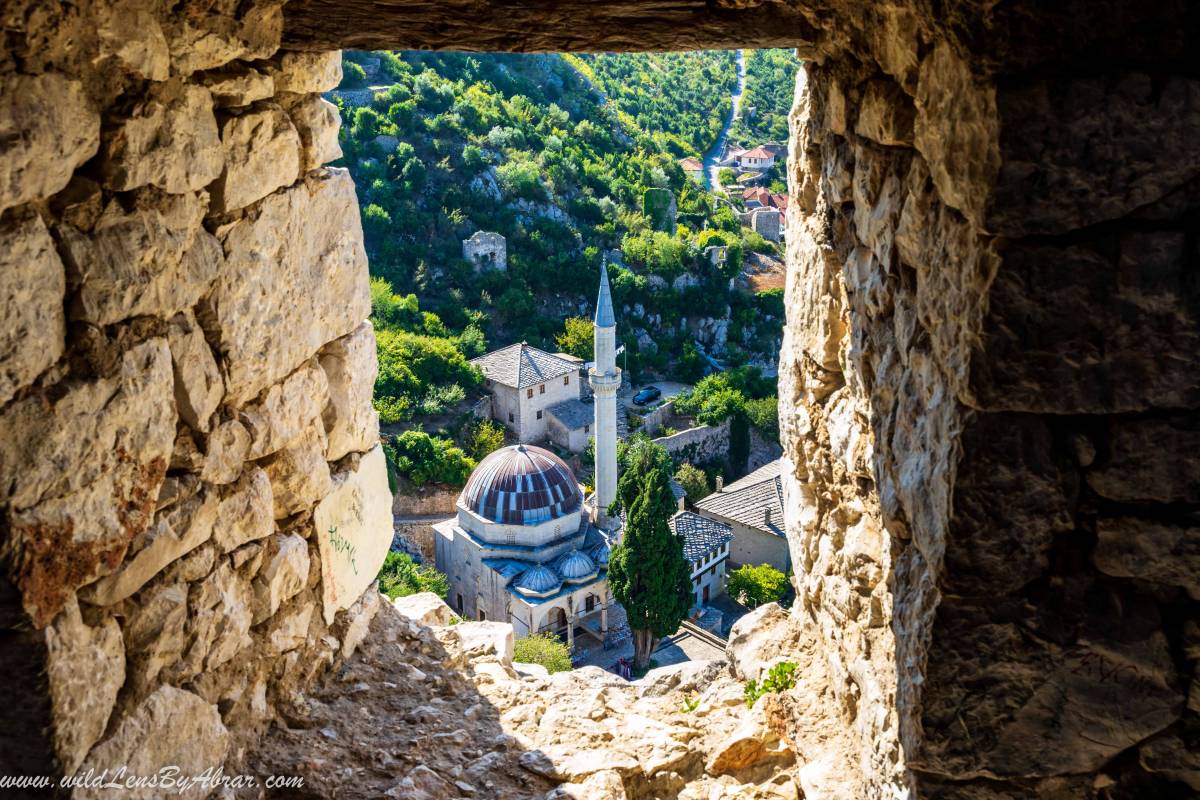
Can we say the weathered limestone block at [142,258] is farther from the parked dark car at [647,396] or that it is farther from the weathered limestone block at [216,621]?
the parked dark car at [647,396]

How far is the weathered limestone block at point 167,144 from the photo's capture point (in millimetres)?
2131

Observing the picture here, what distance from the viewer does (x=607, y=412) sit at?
2427 cm

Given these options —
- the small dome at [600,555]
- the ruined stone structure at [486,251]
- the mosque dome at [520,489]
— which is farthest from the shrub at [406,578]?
the ruined stone structure at [486,251]

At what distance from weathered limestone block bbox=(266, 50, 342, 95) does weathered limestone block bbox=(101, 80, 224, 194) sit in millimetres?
372

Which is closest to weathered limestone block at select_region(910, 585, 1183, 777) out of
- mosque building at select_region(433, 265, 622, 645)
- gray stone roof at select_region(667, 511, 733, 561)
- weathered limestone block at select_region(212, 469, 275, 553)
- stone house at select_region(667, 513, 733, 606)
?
weathered limestone block at select_region(212, 469, 275, 553)

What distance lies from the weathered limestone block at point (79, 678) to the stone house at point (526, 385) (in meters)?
25.4

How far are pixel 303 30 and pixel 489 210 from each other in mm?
32348

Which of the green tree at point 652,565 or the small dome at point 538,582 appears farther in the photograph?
the small dome at point 538,582

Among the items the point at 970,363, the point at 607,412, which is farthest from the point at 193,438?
the point at 607,412

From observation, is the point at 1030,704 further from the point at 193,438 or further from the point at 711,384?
the point at 711,384

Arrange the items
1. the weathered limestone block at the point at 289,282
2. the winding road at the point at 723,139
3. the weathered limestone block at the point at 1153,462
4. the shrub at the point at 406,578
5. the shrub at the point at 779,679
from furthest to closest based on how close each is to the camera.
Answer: the winding road at the point at 723,139
the shrub at the point at 406,578
the shrub at the point at 779,679
the weathered limestone block at the point at 289,282
the weathered limestone block at the point at 1153,462

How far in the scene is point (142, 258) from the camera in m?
2.22

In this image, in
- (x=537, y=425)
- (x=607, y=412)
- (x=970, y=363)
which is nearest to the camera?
(x=970, y=363)

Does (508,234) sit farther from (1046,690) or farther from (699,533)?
(1046,690)
